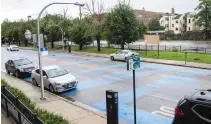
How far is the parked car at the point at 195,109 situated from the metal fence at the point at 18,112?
3478 mm

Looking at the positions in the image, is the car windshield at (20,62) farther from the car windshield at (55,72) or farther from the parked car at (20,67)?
the car windshield at (55,72)

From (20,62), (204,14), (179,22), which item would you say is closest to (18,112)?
(20,62)

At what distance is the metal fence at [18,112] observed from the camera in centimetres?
710

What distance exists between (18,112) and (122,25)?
3069 centimetres

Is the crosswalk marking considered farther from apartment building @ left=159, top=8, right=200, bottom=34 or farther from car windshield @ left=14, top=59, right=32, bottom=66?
apartment building @ left=159, top=8, right=200, bottom=34

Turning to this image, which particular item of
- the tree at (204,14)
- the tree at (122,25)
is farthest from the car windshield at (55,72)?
the tree at (204,14)

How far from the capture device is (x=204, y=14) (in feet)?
248

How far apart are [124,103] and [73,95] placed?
3662 mm

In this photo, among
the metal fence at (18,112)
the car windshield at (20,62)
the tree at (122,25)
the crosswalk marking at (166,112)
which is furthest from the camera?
the tree at (122,25)

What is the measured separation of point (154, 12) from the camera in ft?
420

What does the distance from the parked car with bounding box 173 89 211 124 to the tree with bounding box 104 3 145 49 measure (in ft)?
104

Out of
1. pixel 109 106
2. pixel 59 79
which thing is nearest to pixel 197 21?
pixel 59 79

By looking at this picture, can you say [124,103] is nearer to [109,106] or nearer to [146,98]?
[146,98]

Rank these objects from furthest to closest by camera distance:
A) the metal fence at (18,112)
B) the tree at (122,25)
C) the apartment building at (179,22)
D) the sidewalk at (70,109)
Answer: the apartment building at (179,22) → the tree at (122,25) → the sidewalk at (70,109) → the metal fence at (18,112)
